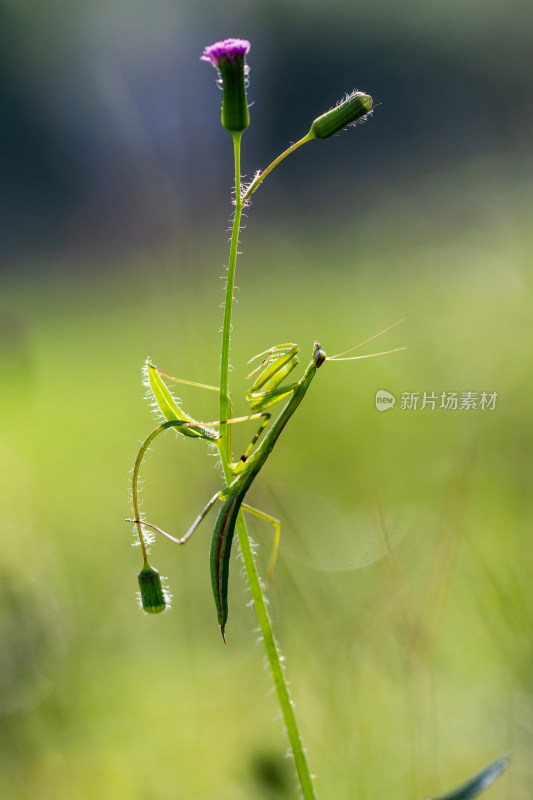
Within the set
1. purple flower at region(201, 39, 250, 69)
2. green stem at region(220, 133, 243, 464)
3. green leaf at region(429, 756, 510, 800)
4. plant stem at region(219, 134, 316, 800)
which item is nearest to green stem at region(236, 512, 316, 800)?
plant stem at region(219, 134, 316, 800)

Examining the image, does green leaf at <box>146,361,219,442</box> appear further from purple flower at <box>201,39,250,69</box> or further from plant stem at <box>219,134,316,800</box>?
purple flower at <box>201,39,250,69</box>

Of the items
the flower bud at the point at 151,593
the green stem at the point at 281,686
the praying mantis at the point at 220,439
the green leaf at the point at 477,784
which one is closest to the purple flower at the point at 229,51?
the praying mantis at the point at 220,439

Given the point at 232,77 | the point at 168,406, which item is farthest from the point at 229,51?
the point at 168,406

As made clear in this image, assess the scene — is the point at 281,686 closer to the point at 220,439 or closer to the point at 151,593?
the point at 151,593

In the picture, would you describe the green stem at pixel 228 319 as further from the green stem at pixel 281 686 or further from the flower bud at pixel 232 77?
the green stem at pixel 281 686

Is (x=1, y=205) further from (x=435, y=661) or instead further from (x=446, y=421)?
(x=435, y=661)

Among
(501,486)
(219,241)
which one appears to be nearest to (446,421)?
(501,486)
